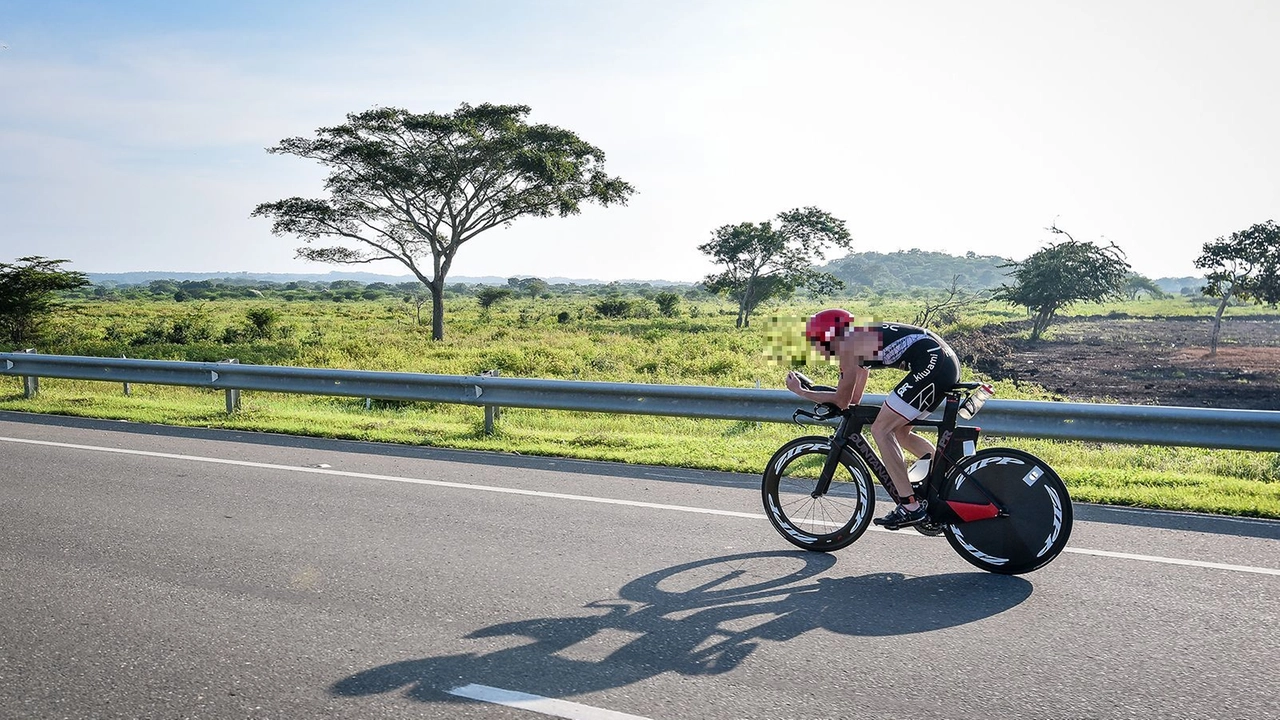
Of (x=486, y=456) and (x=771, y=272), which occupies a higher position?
(x=771, y=272)

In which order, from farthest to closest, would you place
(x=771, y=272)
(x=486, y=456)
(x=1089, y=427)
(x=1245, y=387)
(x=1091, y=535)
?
(x=771, y=272), (x=1245, y=387), (x=486, y=456), (x=1089, y=427), (x=1091, y=535)

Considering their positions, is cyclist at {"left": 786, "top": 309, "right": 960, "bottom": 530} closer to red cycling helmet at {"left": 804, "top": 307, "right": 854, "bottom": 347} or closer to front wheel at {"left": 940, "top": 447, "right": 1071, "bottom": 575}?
→ red cycling helmet at {"left": 804, "top": 307, "right": 854, "bottom": 347}

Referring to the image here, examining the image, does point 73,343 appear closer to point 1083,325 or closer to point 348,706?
point 348,706

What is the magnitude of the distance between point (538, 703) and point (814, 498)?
9.42 feet

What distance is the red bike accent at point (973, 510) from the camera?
5.54 metres

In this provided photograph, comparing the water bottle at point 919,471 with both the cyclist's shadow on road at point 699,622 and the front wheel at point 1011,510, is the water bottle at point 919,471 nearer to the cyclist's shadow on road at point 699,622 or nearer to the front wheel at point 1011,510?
the front wheel at point 1011,510

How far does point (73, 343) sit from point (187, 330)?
4101mm

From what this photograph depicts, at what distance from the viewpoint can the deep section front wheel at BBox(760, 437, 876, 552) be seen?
5957 millimetres

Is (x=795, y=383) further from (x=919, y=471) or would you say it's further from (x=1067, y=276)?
(x=1067, y=276)

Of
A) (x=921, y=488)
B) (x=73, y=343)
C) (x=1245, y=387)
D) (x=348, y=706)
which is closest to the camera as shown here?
(x=348, y=706)

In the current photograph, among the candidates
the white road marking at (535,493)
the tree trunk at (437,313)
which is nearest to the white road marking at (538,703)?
the white road marking at (535,493)

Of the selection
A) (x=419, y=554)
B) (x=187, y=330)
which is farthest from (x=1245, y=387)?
(x=187, y=330)

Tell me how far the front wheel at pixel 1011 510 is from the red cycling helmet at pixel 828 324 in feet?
3.52

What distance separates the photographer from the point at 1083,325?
43938 millimetres
